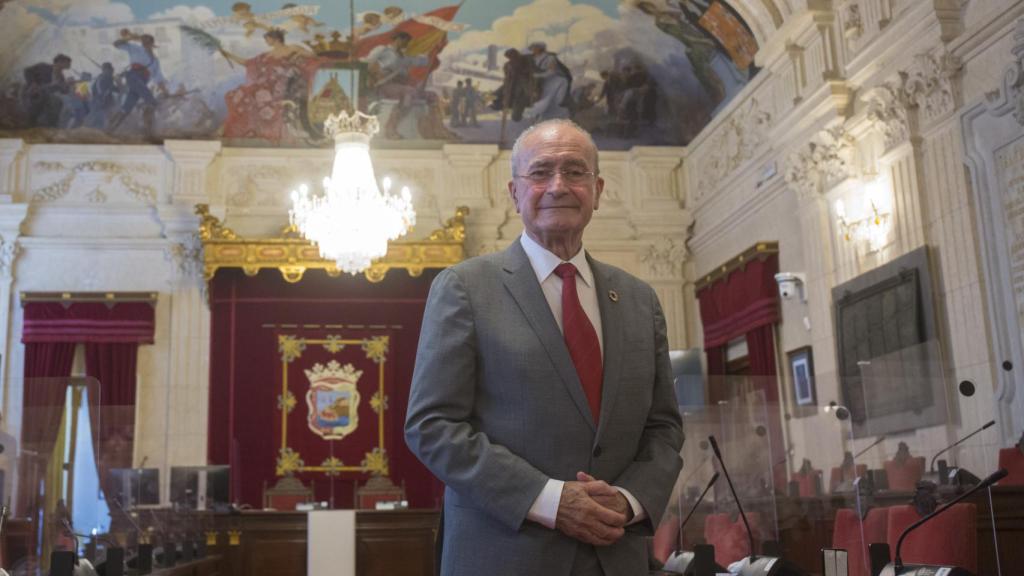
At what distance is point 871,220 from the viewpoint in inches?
372

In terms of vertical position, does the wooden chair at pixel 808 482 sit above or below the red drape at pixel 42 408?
below

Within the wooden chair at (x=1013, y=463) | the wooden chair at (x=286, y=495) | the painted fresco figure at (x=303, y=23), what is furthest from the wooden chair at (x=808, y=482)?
the painted fresco figure at (x=303, y=23)

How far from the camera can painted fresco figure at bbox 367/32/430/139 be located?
14.2 metres

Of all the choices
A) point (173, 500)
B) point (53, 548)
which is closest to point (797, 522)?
point (53, 548)

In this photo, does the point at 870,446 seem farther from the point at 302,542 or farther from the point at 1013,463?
the point at 302,542

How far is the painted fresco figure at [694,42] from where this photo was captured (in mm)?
13281

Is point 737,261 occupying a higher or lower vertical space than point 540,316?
higher

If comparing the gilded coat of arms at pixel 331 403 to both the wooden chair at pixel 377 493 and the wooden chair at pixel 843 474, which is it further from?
the wooden chair at pixel 843 474

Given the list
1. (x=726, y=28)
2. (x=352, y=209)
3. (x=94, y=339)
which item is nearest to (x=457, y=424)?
(x=352, y=209)

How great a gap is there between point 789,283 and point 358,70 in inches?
260

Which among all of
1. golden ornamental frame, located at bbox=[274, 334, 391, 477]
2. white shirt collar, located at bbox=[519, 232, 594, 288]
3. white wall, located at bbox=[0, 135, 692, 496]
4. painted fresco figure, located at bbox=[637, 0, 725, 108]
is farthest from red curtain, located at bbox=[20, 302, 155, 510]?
white shirt collar, located at bbox=[519, 232, 594, 288]

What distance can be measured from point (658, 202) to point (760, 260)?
320 cm

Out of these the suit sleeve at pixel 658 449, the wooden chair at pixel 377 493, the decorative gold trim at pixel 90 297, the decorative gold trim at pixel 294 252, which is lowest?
the wooden chair at pixel 377 493

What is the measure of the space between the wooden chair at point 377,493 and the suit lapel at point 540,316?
1159cm
